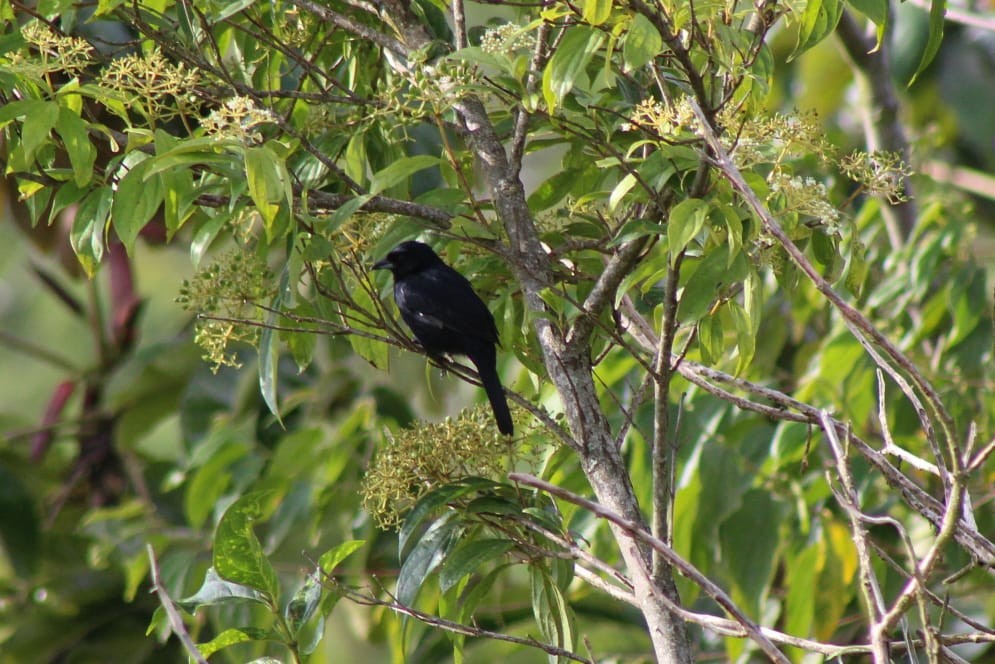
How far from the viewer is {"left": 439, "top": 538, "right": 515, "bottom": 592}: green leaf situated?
2281 mm

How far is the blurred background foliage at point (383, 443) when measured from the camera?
389 centimetres

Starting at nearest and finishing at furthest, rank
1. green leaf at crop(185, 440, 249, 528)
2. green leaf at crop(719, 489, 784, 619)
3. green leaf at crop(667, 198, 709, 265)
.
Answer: green leaf at crop(667, 198, 709, 265), green leaf at crop(719, 489, 784, 619), green leaf at crop(185, 440, 249, 528)

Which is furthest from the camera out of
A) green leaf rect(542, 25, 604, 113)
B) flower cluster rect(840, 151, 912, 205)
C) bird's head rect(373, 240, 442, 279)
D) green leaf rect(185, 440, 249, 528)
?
green leaf rect(185, 440, 249, 528)

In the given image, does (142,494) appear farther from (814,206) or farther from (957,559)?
(814,206)

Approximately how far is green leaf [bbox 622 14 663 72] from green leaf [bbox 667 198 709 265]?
0.25m

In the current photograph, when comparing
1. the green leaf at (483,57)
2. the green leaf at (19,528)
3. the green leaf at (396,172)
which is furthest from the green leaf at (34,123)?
the green leaf at (19,528)

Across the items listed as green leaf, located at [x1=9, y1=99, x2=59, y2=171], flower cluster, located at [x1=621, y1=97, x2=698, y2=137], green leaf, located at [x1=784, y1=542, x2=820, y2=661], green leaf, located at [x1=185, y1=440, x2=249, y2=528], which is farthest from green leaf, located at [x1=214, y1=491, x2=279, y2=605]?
green leaf, located at [x1=185, y1=440, x2=249, y2=528]

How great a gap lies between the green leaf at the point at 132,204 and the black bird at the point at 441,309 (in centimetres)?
122

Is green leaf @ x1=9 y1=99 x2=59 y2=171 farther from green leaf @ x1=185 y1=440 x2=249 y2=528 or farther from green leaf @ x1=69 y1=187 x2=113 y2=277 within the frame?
green leaf @ x1=185 y1=440 x2=249 y2=528

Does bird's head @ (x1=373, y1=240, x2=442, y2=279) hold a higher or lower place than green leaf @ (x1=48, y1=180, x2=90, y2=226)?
lower

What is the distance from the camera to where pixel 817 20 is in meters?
2.10

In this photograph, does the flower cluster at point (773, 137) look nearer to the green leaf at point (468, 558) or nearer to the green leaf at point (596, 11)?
the green leaf at point (596, 11)

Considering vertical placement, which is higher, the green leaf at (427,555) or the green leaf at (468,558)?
the green leaf at (468,558)

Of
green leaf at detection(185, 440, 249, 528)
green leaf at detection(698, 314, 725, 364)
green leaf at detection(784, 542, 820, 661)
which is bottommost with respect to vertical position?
green leaf at detection(185, 440, 249, 528)
